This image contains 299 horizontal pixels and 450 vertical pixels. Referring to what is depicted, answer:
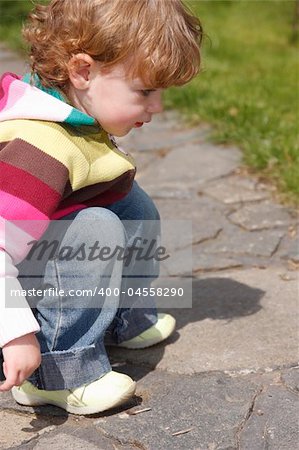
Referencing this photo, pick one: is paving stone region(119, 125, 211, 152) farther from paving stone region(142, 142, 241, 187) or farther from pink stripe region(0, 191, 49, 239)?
pink stripe region(0, 191, 49, 239)

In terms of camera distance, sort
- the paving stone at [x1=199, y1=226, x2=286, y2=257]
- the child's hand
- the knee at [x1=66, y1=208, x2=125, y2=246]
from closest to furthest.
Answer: the child's hand, the knee at [x1=66, y1=208, x2=125, y2=246], the paving stone at [x1=199, y1=226, x2=286, y2=257]

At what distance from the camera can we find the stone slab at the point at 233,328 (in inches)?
92.0

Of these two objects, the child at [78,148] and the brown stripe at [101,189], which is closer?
the child at [78,148]

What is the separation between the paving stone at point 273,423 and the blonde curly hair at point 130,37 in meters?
0.79

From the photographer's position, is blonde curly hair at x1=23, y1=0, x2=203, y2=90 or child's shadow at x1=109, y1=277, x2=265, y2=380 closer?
blonde curly hair at x1=23, y1=0, x2=203, y2=90

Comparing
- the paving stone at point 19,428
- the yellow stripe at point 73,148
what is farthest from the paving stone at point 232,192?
the paving stone at point 19,428

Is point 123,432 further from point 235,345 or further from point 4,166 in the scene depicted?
point 4,166

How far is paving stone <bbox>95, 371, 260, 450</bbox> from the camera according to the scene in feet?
6.56

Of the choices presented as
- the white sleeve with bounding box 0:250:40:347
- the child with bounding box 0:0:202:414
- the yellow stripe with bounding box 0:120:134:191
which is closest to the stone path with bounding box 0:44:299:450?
the child with bounding box 0:0:202:414

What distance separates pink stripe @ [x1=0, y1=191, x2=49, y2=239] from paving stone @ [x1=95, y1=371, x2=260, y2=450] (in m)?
0.49

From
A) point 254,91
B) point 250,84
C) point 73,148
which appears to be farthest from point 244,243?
point 250,84

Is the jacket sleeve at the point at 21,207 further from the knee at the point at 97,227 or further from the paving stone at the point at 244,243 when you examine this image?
the paving stone at the point at 244,243

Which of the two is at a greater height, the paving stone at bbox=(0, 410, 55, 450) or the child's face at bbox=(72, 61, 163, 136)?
the child's face at bbox=(72, 61, 163, 136)

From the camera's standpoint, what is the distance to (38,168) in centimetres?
198
